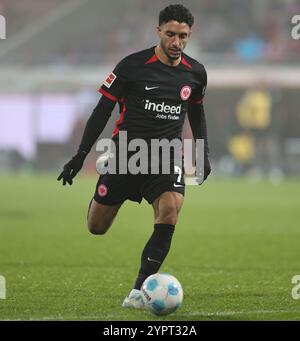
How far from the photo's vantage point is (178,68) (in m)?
7.10

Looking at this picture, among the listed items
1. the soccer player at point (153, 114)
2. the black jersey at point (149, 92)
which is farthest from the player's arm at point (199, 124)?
the black jersey at point (149, 92)

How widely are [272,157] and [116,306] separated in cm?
2235

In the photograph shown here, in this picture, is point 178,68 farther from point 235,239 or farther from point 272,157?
point 272,157

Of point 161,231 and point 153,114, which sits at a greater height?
point 153,114

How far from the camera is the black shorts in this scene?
697 centimetres

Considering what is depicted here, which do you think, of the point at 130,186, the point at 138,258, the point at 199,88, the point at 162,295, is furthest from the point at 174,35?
the point at 138,258

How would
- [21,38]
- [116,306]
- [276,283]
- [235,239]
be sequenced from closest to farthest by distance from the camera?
[116,306]
[276,283]
[235,239]
[21,38]

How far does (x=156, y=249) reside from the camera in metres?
6.86

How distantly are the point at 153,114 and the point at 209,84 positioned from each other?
74.9 ft

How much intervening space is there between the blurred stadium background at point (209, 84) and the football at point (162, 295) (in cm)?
2204

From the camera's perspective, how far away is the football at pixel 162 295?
633cm

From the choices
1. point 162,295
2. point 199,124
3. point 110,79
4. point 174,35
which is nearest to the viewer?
point 162,295

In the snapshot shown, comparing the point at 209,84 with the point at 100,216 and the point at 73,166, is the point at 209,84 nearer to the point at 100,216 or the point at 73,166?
the point at 100,216
